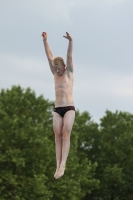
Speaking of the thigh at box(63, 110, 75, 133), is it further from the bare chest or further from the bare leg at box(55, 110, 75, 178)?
the bare chest

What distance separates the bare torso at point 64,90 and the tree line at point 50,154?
4347cm

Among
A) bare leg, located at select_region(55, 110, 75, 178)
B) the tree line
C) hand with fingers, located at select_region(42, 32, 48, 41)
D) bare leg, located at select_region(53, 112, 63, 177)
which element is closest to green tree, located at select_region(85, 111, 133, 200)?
the tree line

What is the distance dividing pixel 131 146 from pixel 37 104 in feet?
49.8

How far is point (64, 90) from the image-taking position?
40.2 feet

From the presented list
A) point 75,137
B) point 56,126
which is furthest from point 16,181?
point 56,126

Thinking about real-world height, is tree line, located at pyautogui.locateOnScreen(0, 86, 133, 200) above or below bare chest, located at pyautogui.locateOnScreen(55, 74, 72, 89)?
above

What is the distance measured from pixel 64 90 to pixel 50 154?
47.4 m

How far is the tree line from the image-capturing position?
2231 inches

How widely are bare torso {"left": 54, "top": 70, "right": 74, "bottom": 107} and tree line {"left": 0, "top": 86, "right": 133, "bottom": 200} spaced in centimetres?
4347

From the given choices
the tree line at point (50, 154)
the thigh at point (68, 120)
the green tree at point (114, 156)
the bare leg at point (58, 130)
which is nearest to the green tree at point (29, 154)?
the tree line at point (50, 154)

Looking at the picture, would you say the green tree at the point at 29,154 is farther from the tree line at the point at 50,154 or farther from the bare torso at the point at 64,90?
the bare torso at the point at 64,90

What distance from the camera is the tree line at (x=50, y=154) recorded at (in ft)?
186

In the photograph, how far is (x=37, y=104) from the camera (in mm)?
61594

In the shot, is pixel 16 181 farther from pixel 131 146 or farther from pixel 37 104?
pixel 131 146
